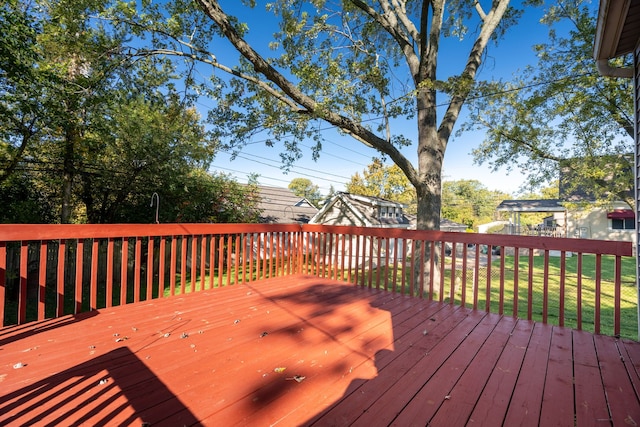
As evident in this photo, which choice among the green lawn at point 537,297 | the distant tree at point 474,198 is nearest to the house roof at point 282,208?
the green lawn at point 537,297

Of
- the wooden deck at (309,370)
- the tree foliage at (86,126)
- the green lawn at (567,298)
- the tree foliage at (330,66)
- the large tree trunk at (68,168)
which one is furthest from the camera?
the large tree trunk at (68,168)

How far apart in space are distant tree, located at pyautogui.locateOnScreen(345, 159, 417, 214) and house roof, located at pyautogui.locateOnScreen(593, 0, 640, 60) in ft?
51.6

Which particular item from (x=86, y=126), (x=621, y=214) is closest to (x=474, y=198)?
(x=621, y=214)

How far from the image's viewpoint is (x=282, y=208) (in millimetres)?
14055

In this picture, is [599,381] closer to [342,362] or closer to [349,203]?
[342,362]

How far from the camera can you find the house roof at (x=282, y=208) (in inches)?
502

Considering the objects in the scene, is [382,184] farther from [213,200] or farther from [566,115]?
[213,200]

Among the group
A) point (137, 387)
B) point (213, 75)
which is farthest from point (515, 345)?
point (213, 75)

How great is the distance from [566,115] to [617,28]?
26.2ft

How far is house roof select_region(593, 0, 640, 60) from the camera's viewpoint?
6.26 feet

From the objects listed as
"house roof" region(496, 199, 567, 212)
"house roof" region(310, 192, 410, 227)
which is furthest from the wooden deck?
"house roof" region(496, 199, 567, 212)

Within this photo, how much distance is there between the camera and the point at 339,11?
23.0ft

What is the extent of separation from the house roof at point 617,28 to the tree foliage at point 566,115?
415cm

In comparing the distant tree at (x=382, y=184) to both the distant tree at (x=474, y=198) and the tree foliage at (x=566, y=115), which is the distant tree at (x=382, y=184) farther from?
the distant tree at (x=474, y=198)
